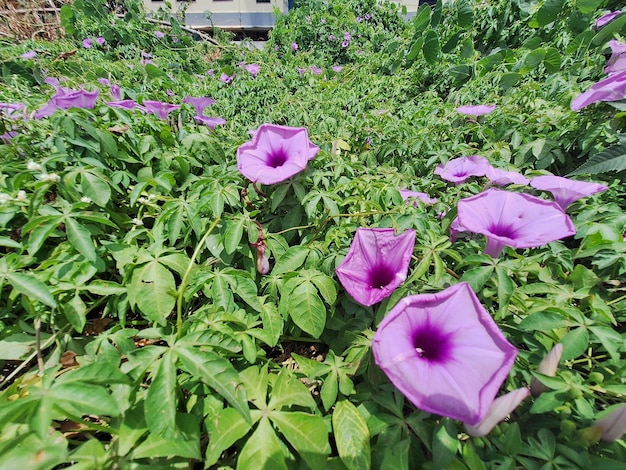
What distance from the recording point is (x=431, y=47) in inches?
125

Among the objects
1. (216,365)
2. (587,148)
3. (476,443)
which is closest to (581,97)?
(587,148)

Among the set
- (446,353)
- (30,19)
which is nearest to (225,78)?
(30,19)

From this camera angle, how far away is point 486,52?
3.46 metres

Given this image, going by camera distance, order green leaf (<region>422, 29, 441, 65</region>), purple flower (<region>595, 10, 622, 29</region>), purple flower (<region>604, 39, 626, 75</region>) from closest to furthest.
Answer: purple flower (<region>604, 39, 626, 75</region>), purple flower (<region>595, 10, 622, 29</region>), green leaf (<region>422, 29, 441, 65</region>)

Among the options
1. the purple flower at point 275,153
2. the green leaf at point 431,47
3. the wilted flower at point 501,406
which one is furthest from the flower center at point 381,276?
the green leaf at point 431,47

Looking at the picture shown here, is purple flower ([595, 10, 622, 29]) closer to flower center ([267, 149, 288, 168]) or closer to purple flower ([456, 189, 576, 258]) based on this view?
purple flower ([456, 189, 576, 258])

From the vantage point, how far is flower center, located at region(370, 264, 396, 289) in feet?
3.21

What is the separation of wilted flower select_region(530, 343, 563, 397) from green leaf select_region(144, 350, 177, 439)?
34.6 inches

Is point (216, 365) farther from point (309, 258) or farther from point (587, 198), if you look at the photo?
point (587, 198)

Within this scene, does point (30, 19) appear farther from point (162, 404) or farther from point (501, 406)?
point (501, 406)

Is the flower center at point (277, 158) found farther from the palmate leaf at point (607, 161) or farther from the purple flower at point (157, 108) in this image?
the palmate leaf at point (607, 161)

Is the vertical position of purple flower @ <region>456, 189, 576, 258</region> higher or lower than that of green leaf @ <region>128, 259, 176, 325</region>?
higher

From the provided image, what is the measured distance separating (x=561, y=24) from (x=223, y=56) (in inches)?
165

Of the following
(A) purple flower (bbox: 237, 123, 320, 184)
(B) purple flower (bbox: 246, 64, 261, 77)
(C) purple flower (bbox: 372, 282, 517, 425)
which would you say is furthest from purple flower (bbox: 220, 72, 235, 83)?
(C) purple flower (bbox: 372, 282, 517, 425)
